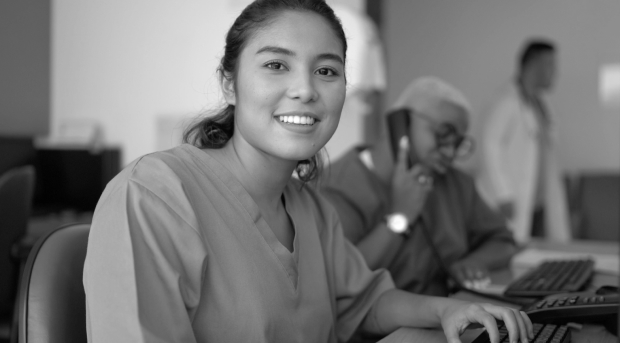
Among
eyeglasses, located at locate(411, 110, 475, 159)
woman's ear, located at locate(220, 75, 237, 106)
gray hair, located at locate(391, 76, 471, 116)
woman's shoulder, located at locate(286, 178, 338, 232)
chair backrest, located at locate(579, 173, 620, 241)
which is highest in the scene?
woman's ear, located at locate(220, 75, 237, 106)

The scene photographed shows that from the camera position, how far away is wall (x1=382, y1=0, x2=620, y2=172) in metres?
4.90

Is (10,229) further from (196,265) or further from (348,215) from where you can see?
(196,265)

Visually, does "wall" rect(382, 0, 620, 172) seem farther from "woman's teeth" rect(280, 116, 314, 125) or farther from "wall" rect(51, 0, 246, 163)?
"woman's teeth" rect(280, 116, 314, 125)

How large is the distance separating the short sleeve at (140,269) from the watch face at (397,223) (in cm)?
82

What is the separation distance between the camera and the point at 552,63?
3.91 meters

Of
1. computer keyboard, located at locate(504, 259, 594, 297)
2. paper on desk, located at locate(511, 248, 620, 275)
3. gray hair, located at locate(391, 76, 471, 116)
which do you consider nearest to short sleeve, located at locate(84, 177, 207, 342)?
computer keyboard, located at locate(504, 259, 594, 297)

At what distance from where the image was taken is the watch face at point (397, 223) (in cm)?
153

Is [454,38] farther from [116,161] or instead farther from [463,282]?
[463,282]

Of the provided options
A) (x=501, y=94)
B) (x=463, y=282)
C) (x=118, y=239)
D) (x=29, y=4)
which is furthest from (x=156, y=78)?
(x=118, y=239)

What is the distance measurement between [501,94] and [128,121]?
2245 mm

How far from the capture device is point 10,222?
1.88m

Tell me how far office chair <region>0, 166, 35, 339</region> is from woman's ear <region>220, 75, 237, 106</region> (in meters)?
1.14

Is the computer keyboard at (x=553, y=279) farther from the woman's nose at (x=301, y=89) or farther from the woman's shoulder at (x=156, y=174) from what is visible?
the woman's shoulder at (x=156, y=174)

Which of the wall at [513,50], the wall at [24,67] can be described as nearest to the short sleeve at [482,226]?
the wall at [24,67]
